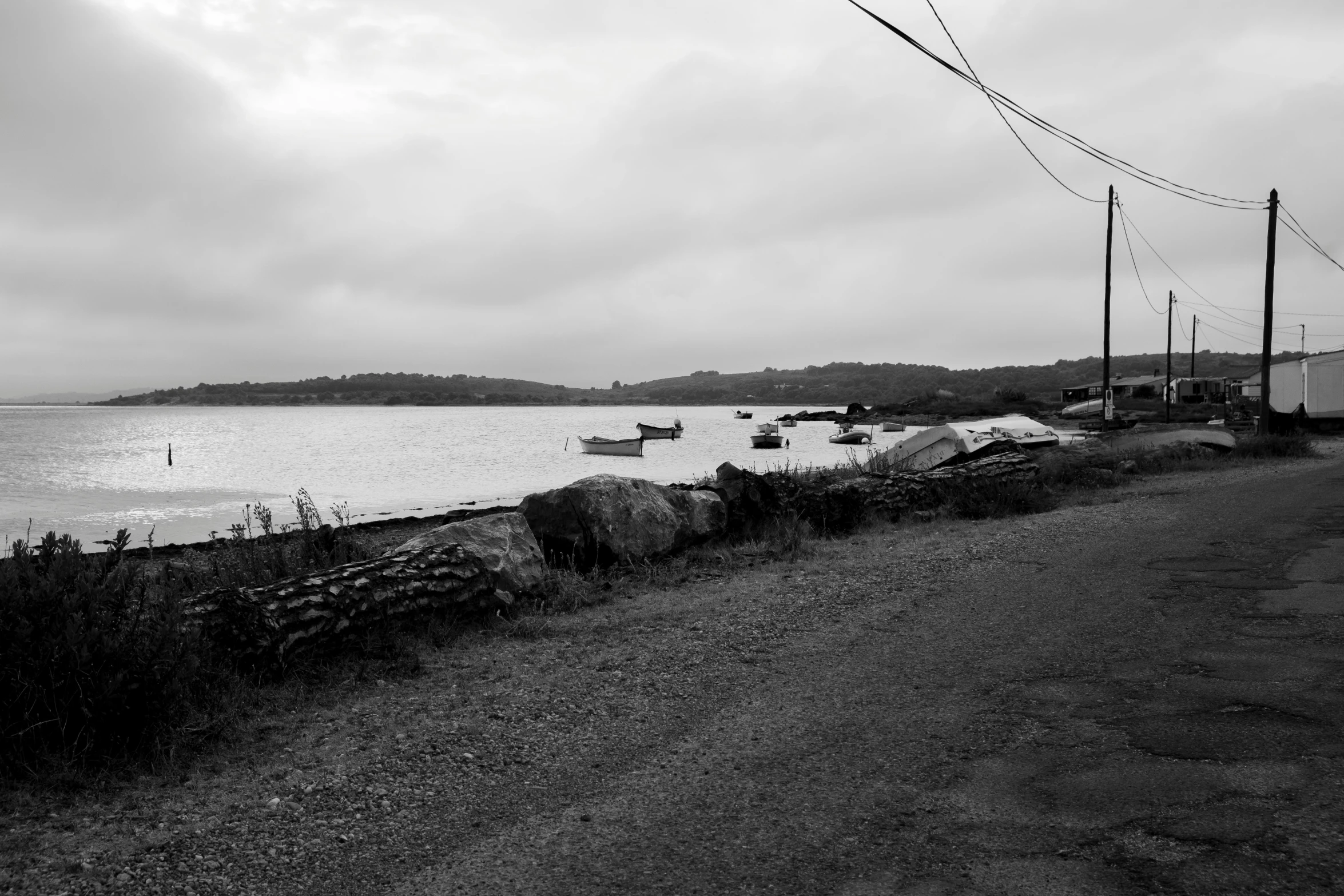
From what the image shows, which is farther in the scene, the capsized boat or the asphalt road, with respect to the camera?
the capsized boat

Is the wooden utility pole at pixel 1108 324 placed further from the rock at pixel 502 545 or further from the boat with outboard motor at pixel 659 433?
the boat with outboard motor at pixel 659 433

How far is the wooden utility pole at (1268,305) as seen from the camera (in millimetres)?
28750

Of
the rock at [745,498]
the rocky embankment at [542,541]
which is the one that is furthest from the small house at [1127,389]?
the rock at [745,498]

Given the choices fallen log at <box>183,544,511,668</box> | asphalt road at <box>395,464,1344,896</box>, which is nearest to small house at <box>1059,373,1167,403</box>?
asphalt road at <box>395,464,1344,896</box>

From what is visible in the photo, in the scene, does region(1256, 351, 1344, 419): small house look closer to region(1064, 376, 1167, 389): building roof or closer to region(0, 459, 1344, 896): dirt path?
region(0, 459, 1344, 896): dirt path

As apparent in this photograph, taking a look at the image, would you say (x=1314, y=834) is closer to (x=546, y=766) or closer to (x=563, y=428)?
(x=546, y=766)

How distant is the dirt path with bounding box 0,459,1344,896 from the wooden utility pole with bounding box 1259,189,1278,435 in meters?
25.8

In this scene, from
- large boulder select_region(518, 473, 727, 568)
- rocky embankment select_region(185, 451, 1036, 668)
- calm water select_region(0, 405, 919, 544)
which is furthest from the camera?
calm water select_region(0, 405, 919, 544)

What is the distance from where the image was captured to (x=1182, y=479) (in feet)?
61.5

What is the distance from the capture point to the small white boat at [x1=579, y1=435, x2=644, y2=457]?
185 ft

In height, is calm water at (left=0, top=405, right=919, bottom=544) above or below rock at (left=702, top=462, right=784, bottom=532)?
below

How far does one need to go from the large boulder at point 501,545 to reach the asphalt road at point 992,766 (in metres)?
2.73

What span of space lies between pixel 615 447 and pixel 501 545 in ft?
161

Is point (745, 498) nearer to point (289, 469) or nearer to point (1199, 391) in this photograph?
point (289, 469)
